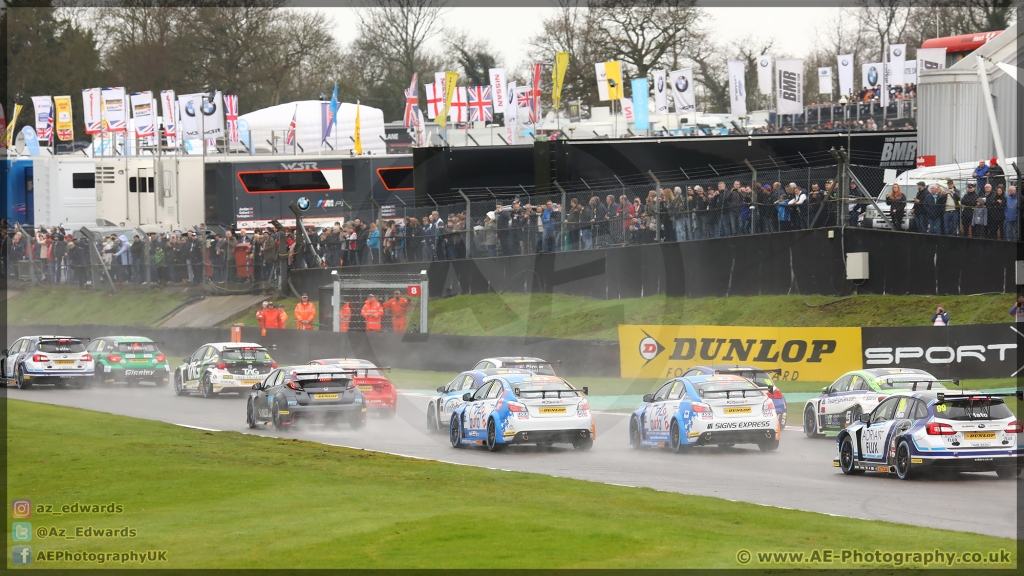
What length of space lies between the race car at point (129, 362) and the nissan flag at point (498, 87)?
2311 cm

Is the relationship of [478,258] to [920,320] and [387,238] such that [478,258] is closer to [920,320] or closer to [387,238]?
[387,238]

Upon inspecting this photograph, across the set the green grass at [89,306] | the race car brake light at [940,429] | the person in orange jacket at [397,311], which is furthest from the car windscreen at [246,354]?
the race car brake light at [940,429]

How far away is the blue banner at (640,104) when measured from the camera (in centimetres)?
4622

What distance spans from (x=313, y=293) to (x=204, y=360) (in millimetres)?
10755

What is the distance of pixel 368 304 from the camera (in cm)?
3366

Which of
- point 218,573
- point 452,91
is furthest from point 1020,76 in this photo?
point 218,573

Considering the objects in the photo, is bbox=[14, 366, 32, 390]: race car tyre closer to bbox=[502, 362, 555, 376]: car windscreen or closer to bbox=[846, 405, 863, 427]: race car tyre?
bbox=[502, 362, 555, 376]: car windscreen

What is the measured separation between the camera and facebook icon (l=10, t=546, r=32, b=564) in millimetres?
9641

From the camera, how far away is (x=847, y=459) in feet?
53.4

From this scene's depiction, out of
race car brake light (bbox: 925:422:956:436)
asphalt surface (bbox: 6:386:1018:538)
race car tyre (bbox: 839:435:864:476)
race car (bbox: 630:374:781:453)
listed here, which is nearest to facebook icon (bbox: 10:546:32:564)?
asphalt surface (bbox: 6:386:1018:538)

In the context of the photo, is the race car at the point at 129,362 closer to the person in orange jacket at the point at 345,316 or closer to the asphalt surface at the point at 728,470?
the asphalt surface at the point at 728,470

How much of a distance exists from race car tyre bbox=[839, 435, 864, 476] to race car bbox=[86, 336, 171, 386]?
19303 mm

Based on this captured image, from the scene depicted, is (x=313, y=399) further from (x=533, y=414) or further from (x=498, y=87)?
(x=498, y=87)

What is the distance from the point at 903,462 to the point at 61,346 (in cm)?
2191
